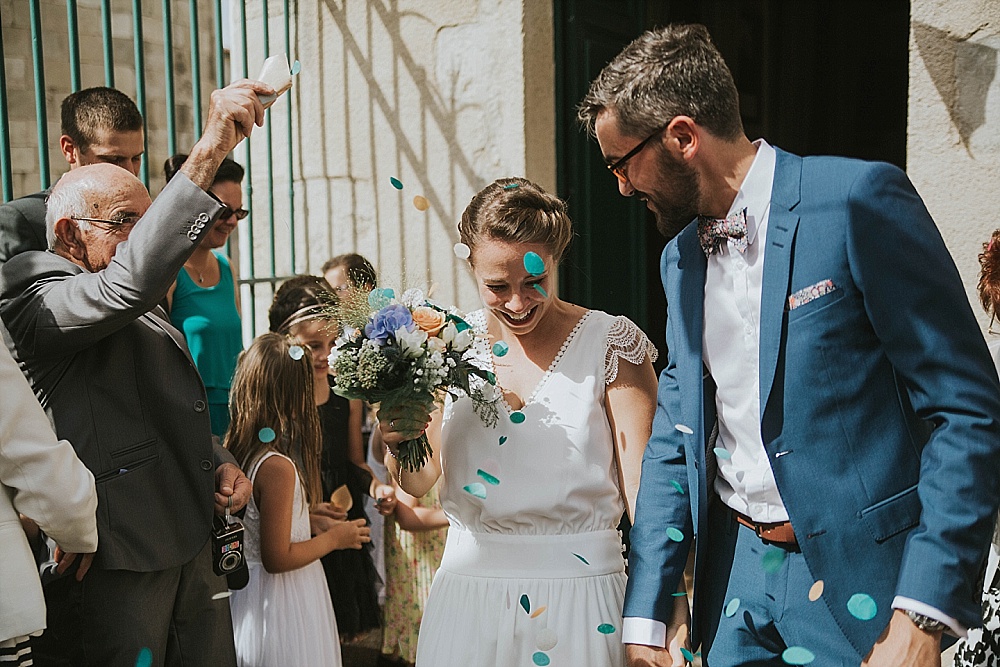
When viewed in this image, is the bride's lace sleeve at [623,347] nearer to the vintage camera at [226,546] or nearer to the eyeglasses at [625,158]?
the eyeglasses at [625,158]

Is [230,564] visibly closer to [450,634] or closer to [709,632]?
[450,634]

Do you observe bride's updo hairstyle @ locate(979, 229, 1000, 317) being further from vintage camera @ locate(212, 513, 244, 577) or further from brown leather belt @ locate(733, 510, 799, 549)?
vintage camera @ locate(212, 513, 244, 577)

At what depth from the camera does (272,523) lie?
3.54 metres

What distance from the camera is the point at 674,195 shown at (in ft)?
7.32

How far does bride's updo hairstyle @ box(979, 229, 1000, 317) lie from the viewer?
2.97m

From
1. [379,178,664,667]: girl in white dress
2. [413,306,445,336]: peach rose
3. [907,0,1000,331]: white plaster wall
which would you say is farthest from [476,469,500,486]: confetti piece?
[907,0,1000,331]: white plaster wall

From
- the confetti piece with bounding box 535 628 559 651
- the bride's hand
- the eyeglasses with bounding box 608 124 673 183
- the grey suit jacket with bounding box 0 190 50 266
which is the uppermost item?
the eyeglasses with bounding box 608 124 673 183

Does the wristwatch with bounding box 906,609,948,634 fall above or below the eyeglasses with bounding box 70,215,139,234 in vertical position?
below

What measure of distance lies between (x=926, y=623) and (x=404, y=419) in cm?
134

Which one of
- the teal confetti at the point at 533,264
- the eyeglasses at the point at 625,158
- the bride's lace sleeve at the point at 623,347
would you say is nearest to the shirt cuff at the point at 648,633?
the bride's lace sleeve at the point at 623,347

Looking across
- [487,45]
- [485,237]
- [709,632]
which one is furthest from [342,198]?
[709,632]

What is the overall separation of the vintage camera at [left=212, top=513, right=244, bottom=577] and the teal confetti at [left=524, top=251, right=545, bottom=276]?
118cm

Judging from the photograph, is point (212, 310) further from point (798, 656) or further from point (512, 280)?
point (798, 656)

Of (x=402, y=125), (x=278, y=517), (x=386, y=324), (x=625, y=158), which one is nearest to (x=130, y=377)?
(x=386, y=324)
